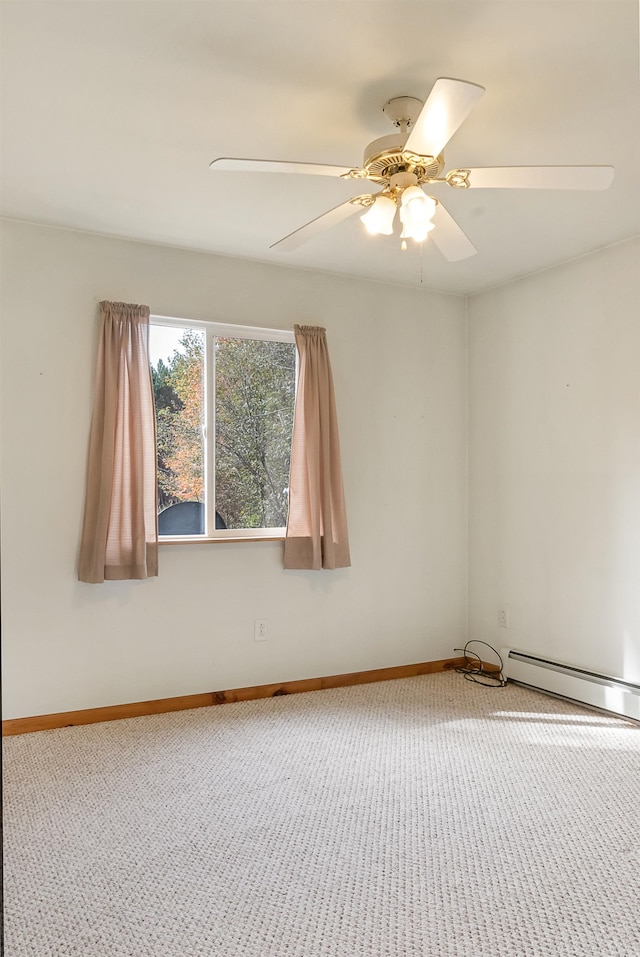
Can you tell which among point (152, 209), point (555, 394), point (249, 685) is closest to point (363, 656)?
point (249, 685)

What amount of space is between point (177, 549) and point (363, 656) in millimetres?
1323

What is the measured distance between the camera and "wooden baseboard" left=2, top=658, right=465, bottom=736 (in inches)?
128

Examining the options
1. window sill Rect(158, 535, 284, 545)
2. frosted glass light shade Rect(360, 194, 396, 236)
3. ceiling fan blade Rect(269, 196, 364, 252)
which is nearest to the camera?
frosted glass light shade Rect(360, 194, 396, 236)

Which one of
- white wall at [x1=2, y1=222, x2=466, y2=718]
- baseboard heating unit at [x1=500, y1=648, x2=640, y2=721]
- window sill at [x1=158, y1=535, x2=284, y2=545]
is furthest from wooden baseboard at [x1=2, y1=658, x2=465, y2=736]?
window sill at [x1=158, y1=535, x2=284, y2=545]

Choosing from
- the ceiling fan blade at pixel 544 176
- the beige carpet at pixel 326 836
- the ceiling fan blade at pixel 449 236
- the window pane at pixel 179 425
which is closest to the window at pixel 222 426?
the window pane at pixel 179 425

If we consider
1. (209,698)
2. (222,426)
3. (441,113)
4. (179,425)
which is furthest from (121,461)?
(441,113)

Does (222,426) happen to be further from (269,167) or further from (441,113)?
(441,113)

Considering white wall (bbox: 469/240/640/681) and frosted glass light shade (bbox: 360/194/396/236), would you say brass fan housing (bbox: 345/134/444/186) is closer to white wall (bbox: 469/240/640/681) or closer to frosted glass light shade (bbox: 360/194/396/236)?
frosted glass light shade (bbox: 360/194/396/236)

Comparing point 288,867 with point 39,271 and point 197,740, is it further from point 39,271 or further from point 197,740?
point 39,271

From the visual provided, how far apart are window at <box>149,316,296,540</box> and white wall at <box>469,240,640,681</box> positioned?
132cm

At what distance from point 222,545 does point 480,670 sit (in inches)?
73.2

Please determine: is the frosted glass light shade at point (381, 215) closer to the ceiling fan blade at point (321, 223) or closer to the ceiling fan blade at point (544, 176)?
the ceiling fan blade at point (321, 223)

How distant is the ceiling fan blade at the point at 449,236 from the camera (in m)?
2.35

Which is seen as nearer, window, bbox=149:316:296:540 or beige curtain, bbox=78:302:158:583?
beige curtain, bbox=78:302:158:583
